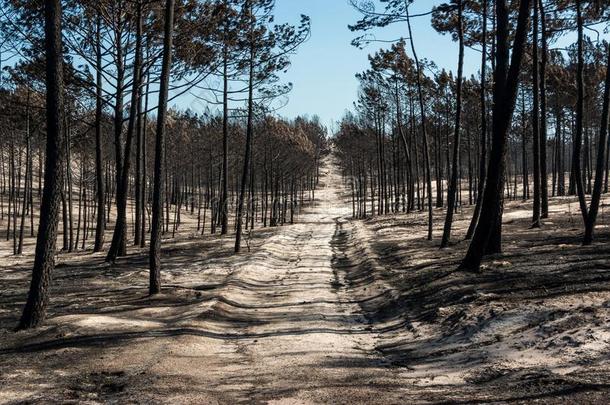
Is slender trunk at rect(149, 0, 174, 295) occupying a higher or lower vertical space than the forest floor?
higher

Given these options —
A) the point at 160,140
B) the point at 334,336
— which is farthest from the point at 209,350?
the point at 160,140

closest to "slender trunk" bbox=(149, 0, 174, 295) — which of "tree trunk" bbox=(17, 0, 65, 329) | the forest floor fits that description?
the forest floor

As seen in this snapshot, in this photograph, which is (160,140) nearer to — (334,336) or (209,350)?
(209,350)

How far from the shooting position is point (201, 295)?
1228 cm

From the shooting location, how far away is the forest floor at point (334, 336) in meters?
5.73

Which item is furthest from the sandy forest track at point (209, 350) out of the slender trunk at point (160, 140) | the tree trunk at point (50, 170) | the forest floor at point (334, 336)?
the slender trunk at point (160, 140)

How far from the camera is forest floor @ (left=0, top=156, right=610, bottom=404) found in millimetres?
5727

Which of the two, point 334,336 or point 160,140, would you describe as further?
point 160,140

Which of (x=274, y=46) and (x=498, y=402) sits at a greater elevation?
(x=274, y=46)

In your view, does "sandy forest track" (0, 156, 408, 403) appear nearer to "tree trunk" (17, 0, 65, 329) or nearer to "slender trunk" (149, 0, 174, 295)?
"tree trunk" (17, 0, 65, 329)

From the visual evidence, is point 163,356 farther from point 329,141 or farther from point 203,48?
point 329,141

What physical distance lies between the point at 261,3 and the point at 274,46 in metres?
1.87

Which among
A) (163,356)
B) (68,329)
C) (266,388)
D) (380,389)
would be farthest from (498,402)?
(68,329)

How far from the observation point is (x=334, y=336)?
28.4 feet
